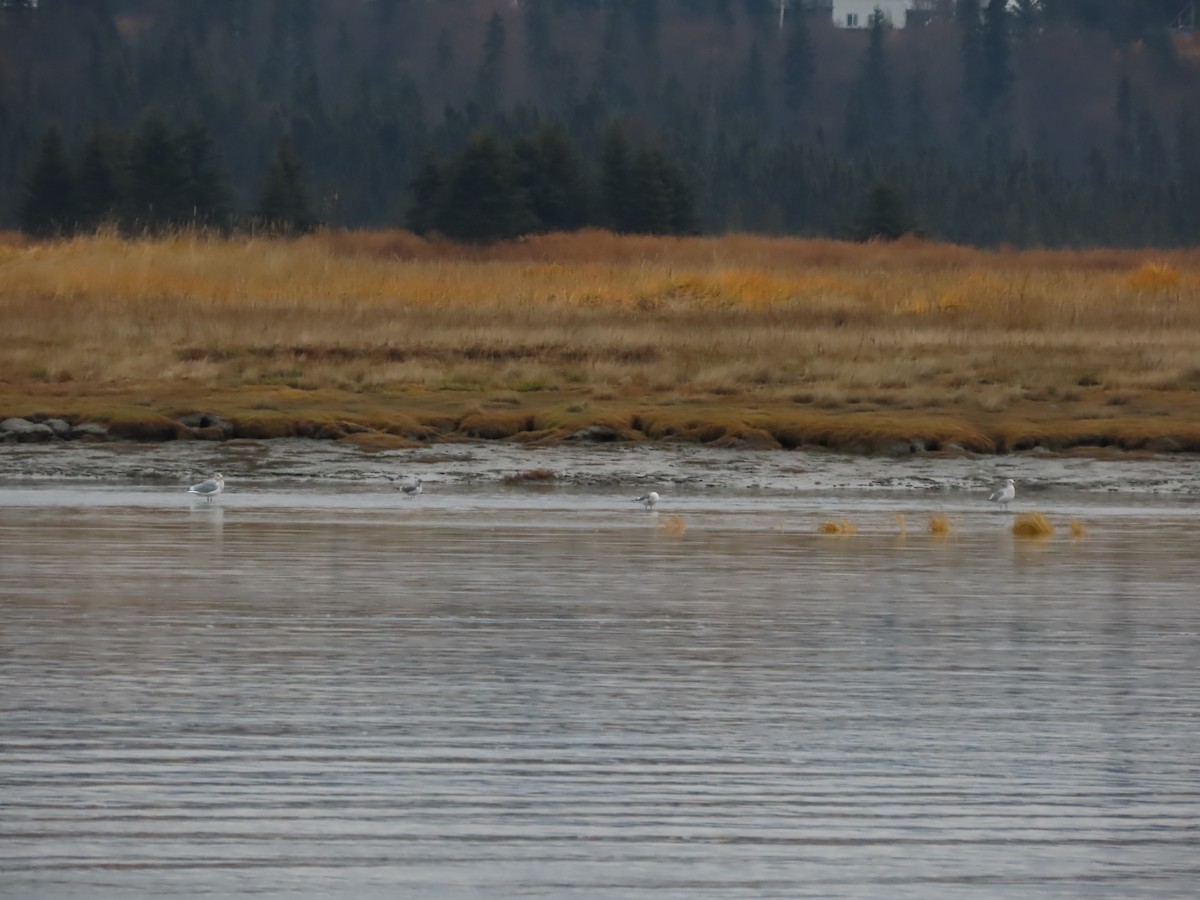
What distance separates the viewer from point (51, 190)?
77625 mm

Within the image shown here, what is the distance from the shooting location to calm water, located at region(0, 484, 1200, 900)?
705 centimetres

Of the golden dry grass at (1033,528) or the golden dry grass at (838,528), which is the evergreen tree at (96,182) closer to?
the golden dry grass at (838,528)

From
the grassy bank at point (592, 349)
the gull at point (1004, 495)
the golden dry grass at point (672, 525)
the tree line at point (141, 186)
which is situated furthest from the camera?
the tree line at point (141, 186)

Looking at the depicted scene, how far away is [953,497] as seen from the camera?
908 inches

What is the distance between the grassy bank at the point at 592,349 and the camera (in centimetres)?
2716

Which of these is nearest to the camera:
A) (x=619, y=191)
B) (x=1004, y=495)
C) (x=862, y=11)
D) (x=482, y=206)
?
(x=1004, y=495)

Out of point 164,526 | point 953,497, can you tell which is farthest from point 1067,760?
point 953,497

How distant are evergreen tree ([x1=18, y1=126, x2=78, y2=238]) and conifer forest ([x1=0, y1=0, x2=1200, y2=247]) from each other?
0.35 feet

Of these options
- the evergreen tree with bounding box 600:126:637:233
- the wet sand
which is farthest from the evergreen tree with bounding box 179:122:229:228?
the wet sand

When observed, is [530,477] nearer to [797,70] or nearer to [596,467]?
[596,467]

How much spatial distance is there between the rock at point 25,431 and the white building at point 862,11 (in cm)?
16671

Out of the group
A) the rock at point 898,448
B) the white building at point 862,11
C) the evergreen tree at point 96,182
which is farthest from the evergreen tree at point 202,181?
the white building at point 862,11

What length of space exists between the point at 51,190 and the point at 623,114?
59.8m

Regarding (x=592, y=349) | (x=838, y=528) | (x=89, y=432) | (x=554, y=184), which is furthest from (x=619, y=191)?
(x=838, y=528)
